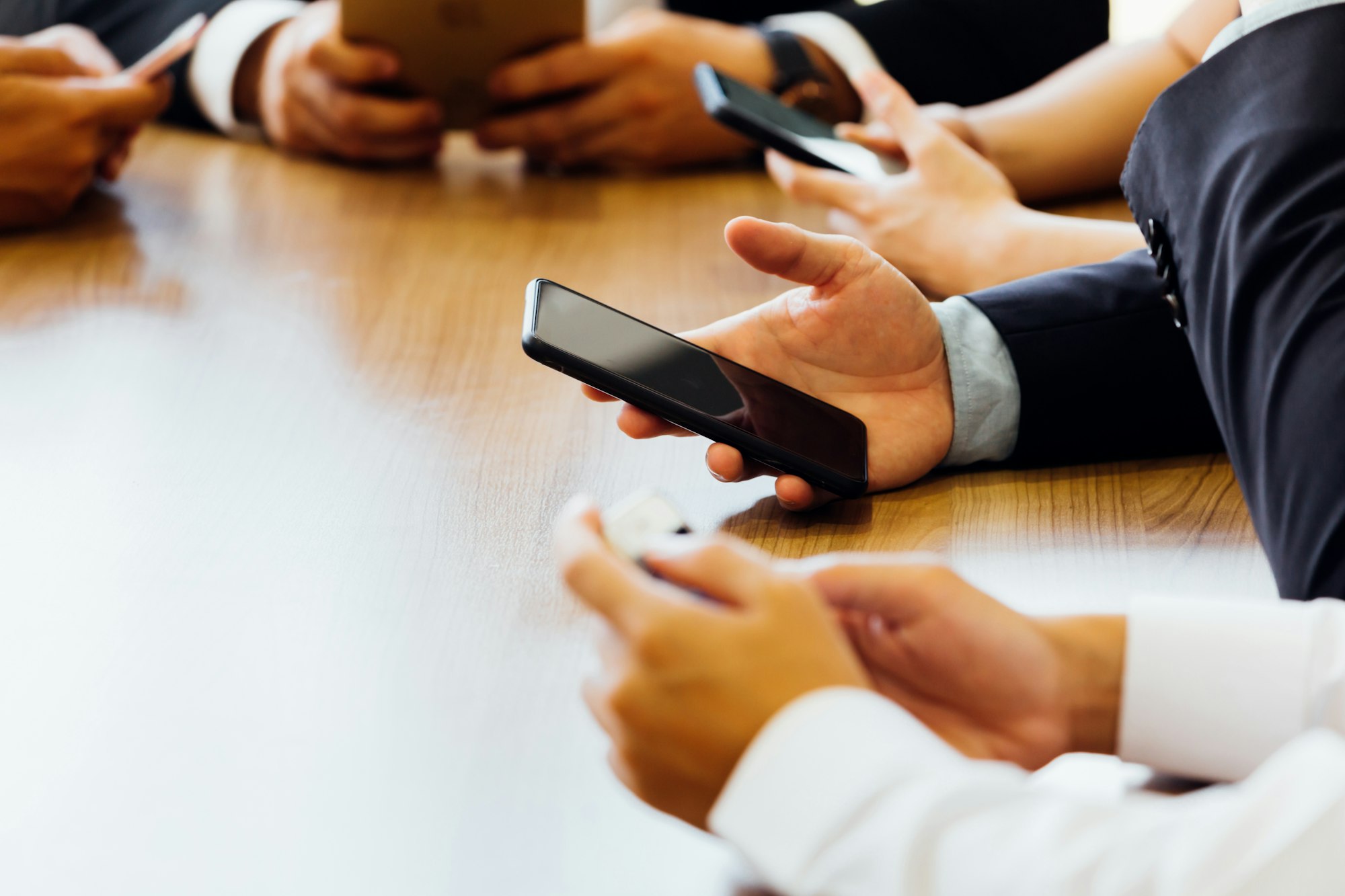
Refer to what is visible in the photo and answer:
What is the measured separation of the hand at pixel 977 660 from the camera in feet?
1.47

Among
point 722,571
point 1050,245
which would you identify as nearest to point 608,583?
point 722,571

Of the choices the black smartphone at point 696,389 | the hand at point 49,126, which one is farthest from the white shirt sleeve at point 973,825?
the hand at point 49,126

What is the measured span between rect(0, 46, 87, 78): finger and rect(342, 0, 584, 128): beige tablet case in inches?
10.5

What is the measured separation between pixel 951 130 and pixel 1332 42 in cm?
63

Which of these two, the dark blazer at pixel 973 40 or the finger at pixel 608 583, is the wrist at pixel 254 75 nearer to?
the dark blazer at pixel 973 40

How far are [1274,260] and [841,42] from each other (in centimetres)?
86

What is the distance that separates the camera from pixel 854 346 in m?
0.71

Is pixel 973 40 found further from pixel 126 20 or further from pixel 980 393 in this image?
pixel 126 20

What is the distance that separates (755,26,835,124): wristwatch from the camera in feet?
4.27

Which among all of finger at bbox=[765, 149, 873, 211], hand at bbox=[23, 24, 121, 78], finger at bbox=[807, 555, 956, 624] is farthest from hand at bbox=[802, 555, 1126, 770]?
hand at bbox=[23, 24, 121, 78]

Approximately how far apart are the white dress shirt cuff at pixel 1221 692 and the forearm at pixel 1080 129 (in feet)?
2.60

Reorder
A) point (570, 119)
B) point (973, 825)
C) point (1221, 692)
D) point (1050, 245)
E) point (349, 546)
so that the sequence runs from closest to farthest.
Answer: point (973, 825), point (1221, 692), point (349, 546), point (1050, 245), point (570, 119)

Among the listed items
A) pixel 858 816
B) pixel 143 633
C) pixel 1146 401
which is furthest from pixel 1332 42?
pixel 143 633

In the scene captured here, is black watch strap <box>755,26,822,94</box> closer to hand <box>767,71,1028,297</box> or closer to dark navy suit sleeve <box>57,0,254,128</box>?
hand <box>767,71,1028,297</box>
